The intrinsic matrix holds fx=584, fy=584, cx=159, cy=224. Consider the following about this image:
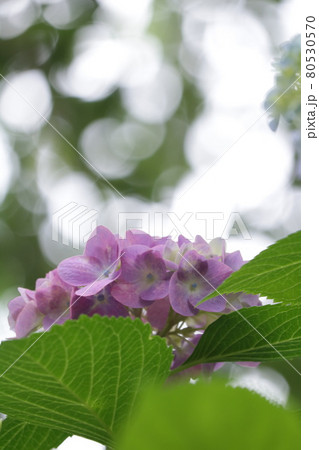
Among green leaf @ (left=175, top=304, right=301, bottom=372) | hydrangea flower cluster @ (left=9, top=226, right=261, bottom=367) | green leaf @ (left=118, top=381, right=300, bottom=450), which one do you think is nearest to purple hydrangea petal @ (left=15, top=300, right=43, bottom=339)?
hydrangea flower cluster @ (left=9, top=226, right=261, bottom=367)

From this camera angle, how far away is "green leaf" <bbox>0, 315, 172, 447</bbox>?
0.25m

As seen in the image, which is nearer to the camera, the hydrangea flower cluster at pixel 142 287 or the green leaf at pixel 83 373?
the green leaf at pixel 83 373

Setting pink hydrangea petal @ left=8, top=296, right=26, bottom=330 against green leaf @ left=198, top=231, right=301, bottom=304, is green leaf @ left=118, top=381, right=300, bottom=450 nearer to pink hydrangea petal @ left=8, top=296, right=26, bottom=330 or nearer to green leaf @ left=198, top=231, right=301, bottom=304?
green leaf @ left=198, top=231, right=301, bottom=304

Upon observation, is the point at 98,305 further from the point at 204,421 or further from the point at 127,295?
the point at 204,421

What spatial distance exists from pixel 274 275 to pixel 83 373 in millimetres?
114

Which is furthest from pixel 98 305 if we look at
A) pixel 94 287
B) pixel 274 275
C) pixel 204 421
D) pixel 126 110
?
pixel 126 110

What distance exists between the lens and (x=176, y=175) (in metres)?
2.03

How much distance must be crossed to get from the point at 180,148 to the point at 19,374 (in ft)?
6.94

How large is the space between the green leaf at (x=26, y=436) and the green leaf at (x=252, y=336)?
0.09 metres

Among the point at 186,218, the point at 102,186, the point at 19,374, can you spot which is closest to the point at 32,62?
the point at 102,186

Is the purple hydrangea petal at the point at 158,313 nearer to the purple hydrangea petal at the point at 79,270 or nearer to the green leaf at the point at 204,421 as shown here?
the purple hydrangea petal at the point at 79,270

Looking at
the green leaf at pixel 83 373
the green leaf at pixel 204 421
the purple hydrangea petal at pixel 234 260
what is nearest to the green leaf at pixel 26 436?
the green leaf at pixel 83 373

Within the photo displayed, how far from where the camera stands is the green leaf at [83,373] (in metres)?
0.25
